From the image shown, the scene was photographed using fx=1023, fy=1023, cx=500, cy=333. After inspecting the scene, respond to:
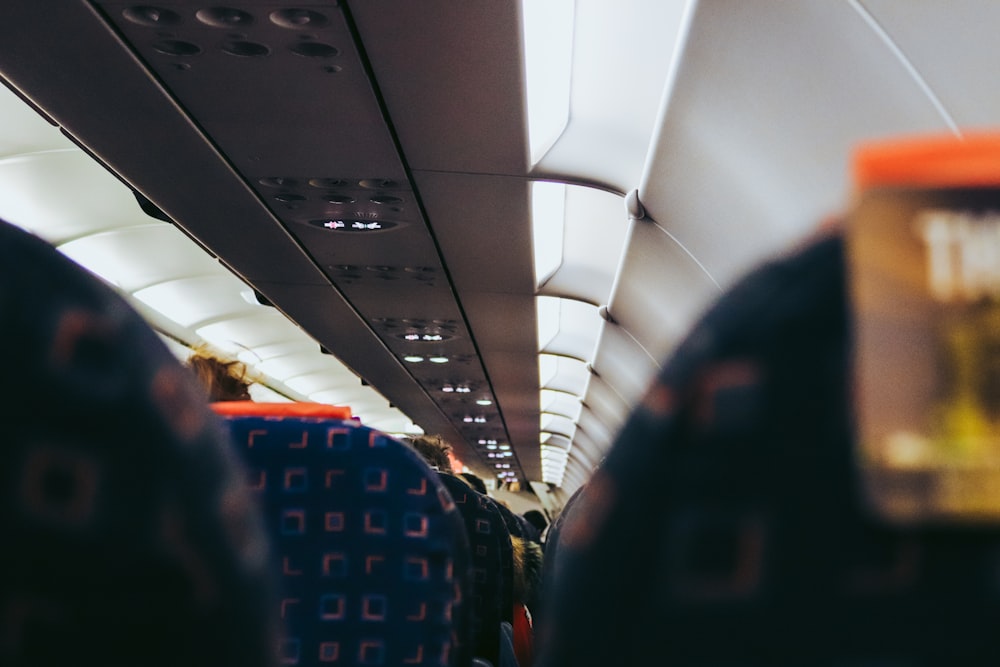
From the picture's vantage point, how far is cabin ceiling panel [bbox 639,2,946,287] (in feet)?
13.6

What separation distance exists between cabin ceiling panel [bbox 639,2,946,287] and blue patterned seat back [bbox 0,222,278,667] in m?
3.67

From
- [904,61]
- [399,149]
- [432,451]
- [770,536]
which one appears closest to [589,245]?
[399,149]

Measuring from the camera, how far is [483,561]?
12.5 ft

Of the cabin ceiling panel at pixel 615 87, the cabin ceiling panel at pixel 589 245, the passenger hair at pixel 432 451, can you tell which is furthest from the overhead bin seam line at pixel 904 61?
the cabin ceiling panel at pixel 589 245

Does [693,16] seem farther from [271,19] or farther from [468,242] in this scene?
[468,242]

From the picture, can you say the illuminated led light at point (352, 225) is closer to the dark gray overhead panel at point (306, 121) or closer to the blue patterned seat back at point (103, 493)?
the dark gray overhead panel at point (306, 121)

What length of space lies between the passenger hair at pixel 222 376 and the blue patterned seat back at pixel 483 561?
80 centimetres

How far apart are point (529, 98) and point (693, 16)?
1.43m

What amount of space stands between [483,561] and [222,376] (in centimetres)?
119

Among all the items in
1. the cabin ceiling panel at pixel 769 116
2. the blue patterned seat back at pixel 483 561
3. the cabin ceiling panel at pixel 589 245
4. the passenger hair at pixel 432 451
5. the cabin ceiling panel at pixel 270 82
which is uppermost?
the cabin ceiling panel at pixel 589 245

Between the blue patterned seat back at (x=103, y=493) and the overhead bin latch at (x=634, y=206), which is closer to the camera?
the blue patterned seat back at (x=103, y=493)

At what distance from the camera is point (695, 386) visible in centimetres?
53

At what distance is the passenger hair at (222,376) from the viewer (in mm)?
3387

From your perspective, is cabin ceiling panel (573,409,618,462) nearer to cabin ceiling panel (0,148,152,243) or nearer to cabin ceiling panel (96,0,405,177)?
cabin ceiling panel (0,148,152,243)
